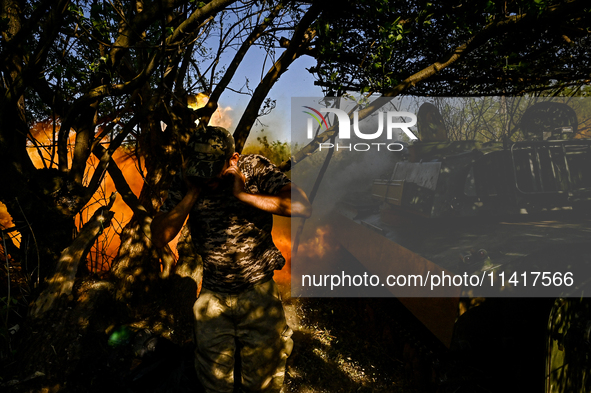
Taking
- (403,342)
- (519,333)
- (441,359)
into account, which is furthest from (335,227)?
(519,333)

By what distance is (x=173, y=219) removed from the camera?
7.23 ft

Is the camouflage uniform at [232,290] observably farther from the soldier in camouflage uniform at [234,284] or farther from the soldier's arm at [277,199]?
the soldier's arm at [277,199]

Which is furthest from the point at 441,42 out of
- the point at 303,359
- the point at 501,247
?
the point at 303,359

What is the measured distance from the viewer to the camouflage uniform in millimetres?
2414

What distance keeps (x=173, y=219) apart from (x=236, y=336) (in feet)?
3.15

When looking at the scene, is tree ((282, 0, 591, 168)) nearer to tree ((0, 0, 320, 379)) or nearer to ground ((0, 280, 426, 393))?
tree ((0, 0, 320, 379))

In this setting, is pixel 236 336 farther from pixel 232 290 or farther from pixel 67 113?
pixel 67 113

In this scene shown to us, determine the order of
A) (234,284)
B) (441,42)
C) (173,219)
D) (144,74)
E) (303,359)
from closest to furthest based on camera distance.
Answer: (173,219) → (234,284) → (144,74) → (303,359) → (441,42)

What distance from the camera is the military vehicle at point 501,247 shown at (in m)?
2.73

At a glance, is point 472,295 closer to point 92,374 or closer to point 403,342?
point 403,342

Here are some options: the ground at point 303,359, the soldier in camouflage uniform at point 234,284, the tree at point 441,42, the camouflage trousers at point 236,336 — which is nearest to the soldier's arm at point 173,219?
the soldier in camouflage uniform at point 234,284

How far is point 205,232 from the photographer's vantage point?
8.02 ft

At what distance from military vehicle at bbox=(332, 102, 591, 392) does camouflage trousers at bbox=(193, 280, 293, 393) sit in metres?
1.62

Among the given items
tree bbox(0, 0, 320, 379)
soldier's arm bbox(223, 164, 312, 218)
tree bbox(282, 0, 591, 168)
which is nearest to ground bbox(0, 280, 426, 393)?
tree bbox(0, 0, 320, 379)
